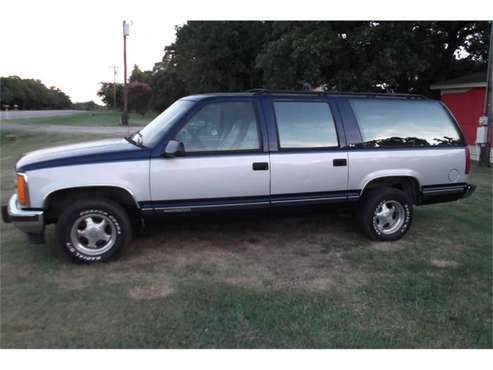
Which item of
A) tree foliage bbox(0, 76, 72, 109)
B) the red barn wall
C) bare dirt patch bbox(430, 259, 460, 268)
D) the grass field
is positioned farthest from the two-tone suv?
tree foliage bbox(0, 76, 72, 109)

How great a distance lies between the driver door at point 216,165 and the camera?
4.30m

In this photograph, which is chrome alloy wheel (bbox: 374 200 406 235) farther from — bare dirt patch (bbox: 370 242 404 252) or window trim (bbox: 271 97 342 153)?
window trim (bbox: 271 97 342 153)

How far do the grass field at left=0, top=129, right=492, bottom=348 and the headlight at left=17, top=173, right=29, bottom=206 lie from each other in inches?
26.3

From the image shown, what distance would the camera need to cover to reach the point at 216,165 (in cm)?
437

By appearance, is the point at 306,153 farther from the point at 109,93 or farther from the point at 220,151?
the point at 109,93

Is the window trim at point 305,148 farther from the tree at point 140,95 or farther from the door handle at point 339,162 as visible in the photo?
the tree at point 140,95

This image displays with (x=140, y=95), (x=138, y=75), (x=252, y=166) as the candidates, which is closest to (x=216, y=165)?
(x=252, y=166)

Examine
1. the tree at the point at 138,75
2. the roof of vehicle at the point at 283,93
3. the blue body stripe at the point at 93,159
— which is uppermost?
the tree at the point at 138,75

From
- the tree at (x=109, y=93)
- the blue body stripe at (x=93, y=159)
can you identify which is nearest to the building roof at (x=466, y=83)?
the blue body stripe at (x=93, y=159)

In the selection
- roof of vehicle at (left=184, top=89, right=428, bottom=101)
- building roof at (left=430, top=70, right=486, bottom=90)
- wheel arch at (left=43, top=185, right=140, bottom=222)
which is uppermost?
building roof at (left=430, top=70, right=486, bottom=90)

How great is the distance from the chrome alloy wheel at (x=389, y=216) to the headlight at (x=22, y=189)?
12.7 ft

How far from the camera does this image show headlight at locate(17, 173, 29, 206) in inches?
158

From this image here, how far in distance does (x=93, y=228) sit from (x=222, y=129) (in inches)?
66.3

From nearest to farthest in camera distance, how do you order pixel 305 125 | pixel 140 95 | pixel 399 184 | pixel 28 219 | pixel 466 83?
pixel 28 219, pixel 305 125, pixel 399 184, pixel 466 83, pixel 140 95
